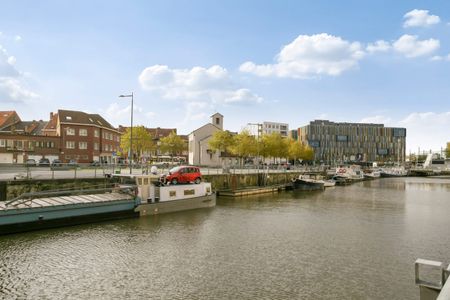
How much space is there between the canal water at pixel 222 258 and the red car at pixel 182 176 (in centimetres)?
565

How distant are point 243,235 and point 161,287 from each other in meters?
11.8

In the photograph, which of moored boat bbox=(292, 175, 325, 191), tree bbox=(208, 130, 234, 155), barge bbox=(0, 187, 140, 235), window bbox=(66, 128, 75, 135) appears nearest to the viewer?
barge bbox=(0, 187, 140, 235)

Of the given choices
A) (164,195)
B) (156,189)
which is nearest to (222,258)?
(164,195)

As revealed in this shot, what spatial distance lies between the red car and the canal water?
565cm

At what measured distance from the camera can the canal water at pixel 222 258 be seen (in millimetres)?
16328

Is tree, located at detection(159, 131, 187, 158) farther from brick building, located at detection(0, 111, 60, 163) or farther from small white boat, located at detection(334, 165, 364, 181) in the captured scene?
small white boat, located at detection(334, 165, 364, 181)

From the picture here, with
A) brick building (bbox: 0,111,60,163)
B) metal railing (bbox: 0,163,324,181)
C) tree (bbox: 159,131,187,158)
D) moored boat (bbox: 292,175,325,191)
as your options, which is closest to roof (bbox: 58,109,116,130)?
brick building (bbox: 0,111,60,163)

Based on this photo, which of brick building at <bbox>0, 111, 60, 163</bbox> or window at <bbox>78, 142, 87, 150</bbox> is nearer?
brick building at <bbox>0, 111, 60, 163</bbox>

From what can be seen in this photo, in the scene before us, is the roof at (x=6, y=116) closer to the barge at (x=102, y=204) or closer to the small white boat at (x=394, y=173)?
the barge at (x=102, y=204)

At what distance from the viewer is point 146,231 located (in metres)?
28.0

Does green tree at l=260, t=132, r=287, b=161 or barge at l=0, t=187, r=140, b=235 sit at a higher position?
green tree at l=260, t=132, r=287, b=161

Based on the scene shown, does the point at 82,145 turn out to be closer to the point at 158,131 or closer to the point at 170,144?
the point at 170,144

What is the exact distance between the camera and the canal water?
16.3 metres

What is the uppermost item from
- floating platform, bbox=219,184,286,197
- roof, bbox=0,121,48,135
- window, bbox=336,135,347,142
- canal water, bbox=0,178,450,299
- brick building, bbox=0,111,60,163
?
window, bbox=336,135,347,142
